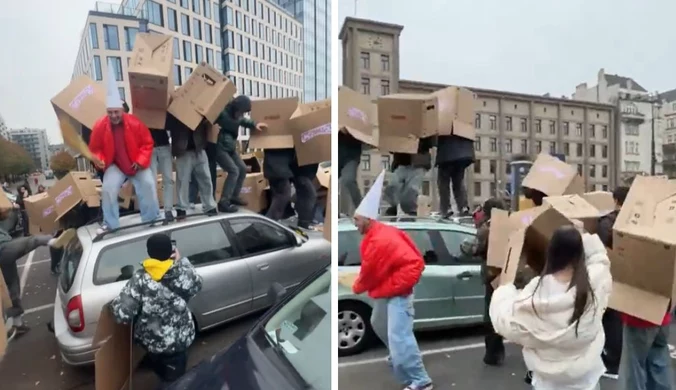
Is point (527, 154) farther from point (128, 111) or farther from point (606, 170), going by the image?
point (128, 111)

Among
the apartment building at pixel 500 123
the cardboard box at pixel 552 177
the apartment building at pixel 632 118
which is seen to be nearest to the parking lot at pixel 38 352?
the apartment building at pixel 500 123

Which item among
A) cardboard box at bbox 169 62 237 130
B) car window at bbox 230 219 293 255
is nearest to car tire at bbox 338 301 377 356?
car window at bbox 230 219 293 255

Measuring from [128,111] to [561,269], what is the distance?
1.40m

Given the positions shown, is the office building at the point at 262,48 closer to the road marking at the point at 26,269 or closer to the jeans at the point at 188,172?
the jeans at the point at 188,172

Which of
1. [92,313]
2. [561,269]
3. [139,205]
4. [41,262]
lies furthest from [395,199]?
[41,262]

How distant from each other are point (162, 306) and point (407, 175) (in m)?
0.91

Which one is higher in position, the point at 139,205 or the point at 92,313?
the point at 139,205

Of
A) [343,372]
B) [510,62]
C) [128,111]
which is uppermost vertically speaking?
[510,62]

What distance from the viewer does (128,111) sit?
1.65 m

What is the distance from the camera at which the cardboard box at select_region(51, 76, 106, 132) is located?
162cm

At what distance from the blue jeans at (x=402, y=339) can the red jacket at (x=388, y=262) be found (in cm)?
4

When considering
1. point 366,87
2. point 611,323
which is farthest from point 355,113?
point 611,323

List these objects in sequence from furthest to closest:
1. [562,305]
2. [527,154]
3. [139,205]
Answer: [527,154] → [139,205] → [562,305]

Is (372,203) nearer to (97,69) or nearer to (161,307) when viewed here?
(161,307)
